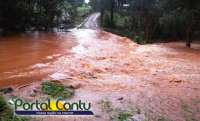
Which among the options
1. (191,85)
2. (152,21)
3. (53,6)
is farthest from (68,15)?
(191,85)


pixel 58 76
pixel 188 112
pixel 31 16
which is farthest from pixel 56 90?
pixel 31 16

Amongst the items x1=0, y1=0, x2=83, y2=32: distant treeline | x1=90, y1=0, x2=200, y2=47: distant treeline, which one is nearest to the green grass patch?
x1=90, y1=0, x2=200, y2=47: distant treeline

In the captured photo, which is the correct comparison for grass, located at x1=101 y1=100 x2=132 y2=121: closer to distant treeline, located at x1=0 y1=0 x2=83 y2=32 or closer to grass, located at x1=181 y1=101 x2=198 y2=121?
grass, located at x1=181 y1=101 x2=198 y2=121

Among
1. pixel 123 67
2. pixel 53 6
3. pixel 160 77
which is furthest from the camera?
pixel 53 6

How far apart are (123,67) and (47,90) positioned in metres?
4.96

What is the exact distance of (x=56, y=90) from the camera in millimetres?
7879

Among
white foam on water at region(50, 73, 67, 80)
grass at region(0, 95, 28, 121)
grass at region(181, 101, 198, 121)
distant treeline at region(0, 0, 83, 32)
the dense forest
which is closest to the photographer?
grass at region(0, 95, 28, 121)

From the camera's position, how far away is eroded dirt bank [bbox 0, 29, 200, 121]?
7008mm

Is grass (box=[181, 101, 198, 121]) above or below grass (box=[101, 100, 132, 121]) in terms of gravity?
below

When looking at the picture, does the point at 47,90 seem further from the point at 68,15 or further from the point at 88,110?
the point at 68,15

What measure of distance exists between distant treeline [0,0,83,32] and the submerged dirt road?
10.7 m

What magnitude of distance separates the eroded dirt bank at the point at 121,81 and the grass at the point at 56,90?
213 millimetres

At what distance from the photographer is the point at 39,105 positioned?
673 centimetres

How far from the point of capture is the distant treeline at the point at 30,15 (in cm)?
2502
